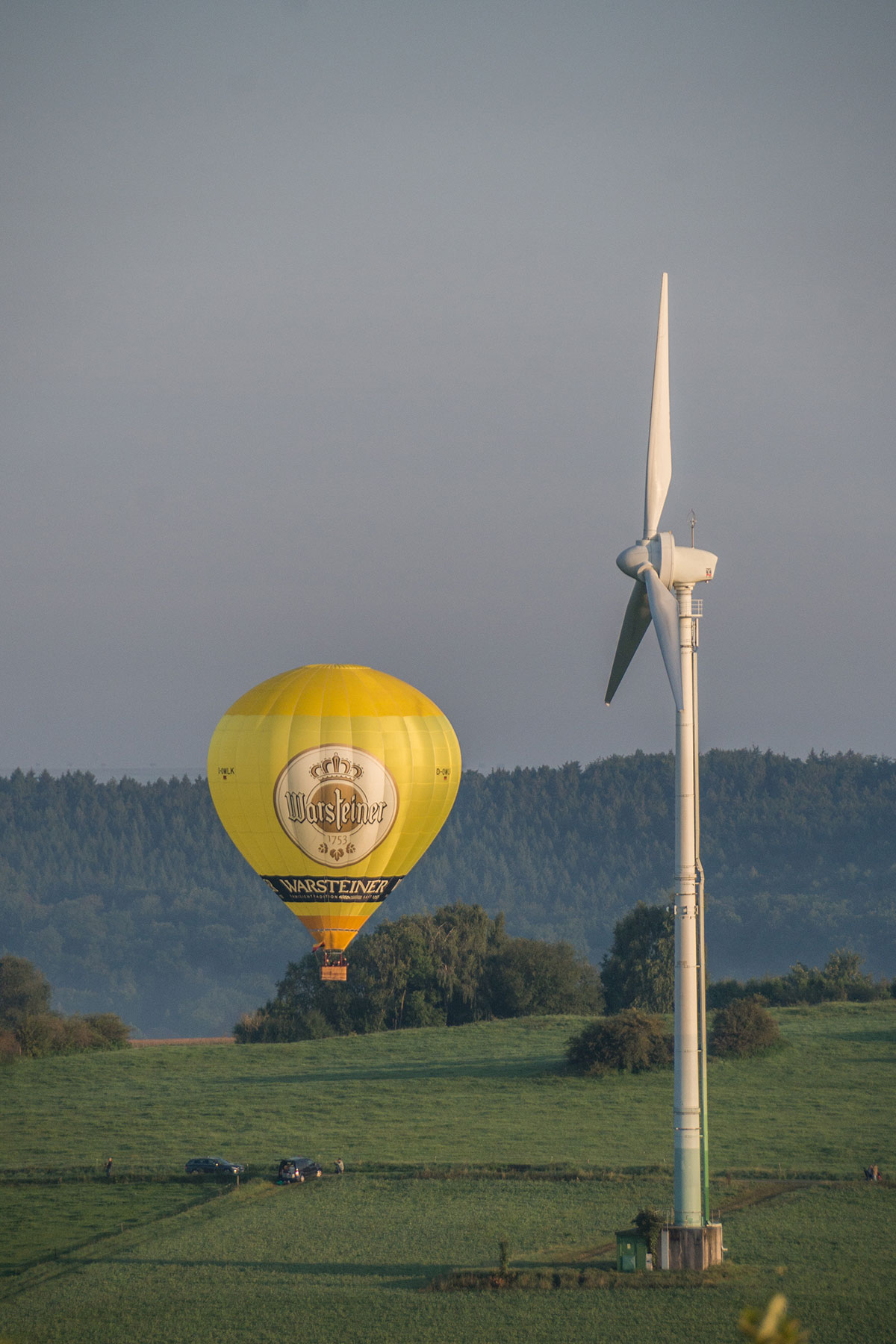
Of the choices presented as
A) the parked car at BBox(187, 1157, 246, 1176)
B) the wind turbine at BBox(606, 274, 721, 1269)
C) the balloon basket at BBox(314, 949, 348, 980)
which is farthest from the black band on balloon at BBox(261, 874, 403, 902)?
the wind turbine at BBox(606, 274, 721, 1269)

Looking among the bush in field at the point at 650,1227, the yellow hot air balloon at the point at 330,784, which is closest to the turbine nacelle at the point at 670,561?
the yellow hot air balloon at the point at 330,784

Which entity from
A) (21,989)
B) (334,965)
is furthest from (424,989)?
(334,965)

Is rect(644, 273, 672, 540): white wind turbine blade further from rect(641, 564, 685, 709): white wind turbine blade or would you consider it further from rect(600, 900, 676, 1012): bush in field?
rect(600, 900, 676, 1012): bush in field

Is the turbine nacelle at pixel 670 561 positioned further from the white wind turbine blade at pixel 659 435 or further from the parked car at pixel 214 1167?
the parked car at pixel 214 1167

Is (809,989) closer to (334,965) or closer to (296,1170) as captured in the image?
(296,1170)

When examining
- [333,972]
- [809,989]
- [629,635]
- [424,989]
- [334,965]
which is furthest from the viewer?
[809,989]

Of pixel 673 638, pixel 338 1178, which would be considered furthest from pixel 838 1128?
pixel 673 638

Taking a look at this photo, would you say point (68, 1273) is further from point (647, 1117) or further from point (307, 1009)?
point (307, 1009)
